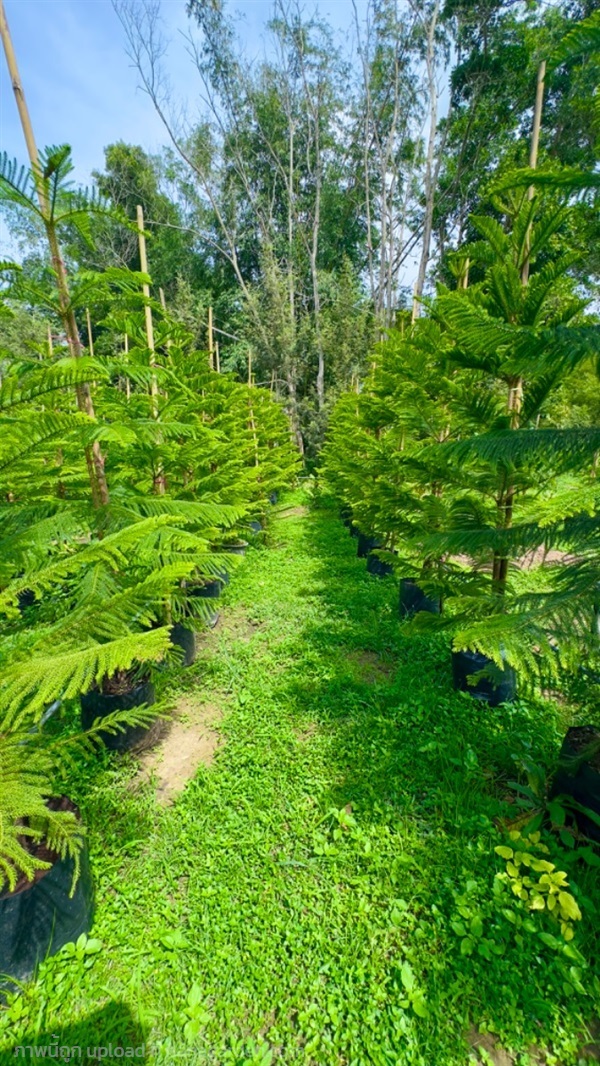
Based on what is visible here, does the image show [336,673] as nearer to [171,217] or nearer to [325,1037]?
[325,1037]

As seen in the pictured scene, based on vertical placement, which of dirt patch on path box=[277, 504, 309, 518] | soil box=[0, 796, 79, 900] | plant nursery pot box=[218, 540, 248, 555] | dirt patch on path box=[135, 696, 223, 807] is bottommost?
dirt patch on path box=[135, 696, 223, 807]

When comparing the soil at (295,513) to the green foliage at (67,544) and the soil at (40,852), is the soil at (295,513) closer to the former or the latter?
the green foliage at (67,544)

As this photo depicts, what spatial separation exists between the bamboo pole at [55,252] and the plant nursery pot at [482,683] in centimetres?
230

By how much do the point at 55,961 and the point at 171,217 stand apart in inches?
971

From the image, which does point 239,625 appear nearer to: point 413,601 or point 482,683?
point 413,601

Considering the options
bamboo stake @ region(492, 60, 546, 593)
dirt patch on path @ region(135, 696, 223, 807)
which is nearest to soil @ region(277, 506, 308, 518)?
dirt patch on path @ region(135, 696, 223, 807)

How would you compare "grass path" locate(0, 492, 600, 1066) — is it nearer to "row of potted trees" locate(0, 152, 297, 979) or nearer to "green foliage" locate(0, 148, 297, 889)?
"row of potted trees" locate(0, 152, 297, 979)

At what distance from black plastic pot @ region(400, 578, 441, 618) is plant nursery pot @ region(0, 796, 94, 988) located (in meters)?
2.90

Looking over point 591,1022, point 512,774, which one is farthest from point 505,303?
point 591,1022

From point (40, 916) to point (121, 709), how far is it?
39.1 inches

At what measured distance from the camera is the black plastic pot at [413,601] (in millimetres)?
3697

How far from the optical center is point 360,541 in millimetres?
5559

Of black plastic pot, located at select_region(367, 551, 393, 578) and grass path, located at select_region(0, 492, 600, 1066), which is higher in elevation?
black plastic pot, located at select_region(367, 551, 393, 578)

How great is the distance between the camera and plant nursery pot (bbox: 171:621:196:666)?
3166 millimetres
